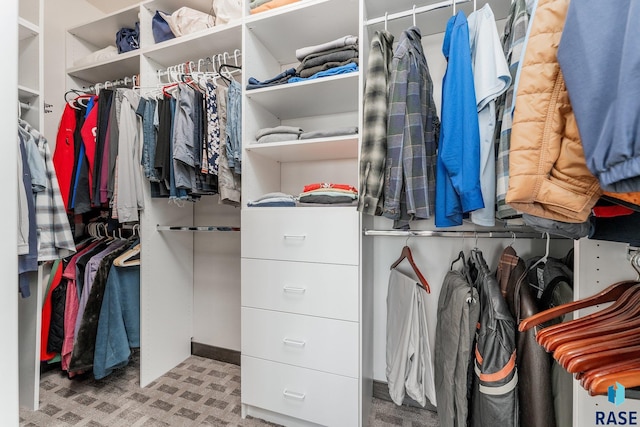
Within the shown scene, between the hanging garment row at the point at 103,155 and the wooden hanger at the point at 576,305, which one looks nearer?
the wooden hanger at the point at 576,305

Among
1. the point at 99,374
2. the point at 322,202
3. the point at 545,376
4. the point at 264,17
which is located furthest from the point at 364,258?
the point at 99,374

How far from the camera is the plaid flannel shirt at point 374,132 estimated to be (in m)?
1.09

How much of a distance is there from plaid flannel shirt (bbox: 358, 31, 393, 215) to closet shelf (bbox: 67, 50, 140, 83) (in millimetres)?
1506

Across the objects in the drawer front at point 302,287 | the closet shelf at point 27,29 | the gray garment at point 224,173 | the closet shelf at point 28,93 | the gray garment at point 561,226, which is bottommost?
the drawer front at point 302,287

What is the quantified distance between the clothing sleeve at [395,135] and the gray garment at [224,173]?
82 centimetres

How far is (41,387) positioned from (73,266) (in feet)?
2.39

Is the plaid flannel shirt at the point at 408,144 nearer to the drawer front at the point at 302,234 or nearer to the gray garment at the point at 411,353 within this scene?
the drawer front at the point at 302,234

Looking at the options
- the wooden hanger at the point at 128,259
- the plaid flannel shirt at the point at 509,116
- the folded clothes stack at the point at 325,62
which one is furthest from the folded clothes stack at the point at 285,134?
the wooden hanger at the point at 128,259

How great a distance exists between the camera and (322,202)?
1.26m

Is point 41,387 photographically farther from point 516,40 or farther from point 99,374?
point 516,40

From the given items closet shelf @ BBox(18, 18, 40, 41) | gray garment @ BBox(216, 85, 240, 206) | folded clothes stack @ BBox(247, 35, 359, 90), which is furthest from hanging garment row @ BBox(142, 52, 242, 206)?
closet shelf @ BBox(18, 18, 40, 41)

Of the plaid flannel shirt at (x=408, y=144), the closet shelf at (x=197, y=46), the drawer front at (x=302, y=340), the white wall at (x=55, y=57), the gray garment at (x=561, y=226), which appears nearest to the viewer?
the gray garment at (x=561, y=226)

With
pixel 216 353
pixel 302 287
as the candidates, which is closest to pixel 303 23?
pixel 302 287

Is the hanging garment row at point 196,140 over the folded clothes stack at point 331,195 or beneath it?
over
